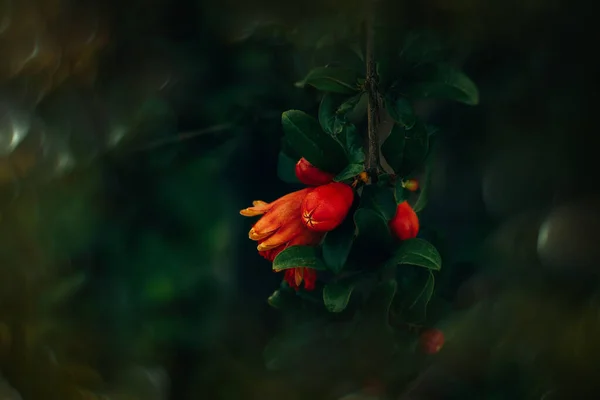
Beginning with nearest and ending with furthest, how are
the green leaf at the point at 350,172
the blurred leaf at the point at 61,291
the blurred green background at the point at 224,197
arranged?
the green leaf at the point at 350,172 → the blurred green background at the point at 224,197 → the blurred leaf at the point at 61,291

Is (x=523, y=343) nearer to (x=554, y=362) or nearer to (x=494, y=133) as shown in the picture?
(x=554, y=362)

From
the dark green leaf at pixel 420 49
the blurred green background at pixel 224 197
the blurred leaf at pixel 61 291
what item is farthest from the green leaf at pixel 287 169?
the blurred leaf at pixel 61 291

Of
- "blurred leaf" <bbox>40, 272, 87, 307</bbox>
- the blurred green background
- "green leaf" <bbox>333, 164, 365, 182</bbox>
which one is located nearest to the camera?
"green leaf" <bbox>333, 164, 365, 182</bbox>

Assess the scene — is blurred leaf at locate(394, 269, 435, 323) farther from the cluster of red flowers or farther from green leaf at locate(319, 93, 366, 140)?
green leaf at locate(319, 93, 366, 140)

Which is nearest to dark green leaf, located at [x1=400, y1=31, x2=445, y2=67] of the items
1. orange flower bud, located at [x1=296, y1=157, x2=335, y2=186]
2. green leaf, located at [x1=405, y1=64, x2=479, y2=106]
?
green leaf, located at [x1=405, y1=64, x2=479, y2=106]

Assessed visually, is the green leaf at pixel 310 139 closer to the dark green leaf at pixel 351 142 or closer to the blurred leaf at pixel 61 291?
the dark green leaf at pixel 351 142

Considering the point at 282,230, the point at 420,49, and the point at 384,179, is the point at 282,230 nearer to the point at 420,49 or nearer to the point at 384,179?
the point at 384,179

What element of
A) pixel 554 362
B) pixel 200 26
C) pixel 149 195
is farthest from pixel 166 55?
pixel 554 362
